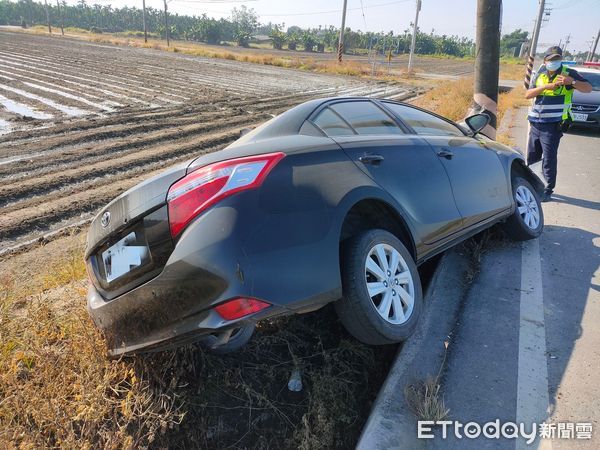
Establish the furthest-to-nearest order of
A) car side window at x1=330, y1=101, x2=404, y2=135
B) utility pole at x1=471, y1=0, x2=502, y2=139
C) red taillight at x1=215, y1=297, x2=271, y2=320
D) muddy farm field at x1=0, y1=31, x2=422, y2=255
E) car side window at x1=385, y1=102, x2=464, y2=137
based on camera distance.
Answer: utility pole at x1=471, y1=0, x2=502, y2=139, muddy farm field at x1=0, y1=31, x2=422, y2=255, car side window at x1=385, y1=102, x2=464, y2=137, car side window at x1=330, y1=101, x2=404, y2=135, red taillight at x1=215, y1=297, x2=271, y2=320

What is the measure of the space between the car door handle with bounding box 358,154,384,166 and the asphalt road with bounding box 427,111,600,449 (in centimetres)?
127

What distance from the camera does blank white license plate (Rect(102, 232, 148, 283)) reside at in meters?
2.26

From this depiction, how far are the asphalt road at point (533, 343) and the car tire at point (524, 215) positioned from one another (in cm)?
13

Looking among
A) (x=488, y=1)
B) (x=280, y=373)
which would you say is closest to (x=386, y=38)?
(x=488, y=1)

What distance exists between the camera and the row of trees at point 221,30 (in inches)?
3366

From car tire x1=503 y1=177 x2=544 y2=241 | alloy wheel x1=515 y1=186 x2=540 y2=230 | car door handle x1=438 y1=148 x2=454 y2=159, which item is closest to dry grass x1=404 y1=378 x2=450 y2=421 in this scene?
car door handle x1=438 y1=148 x2=454 y2=159

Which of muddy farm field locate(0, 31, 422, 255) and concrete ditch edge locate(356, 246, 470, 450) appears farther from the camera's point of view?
muddy farm field locate(0, 31, 422, 255)

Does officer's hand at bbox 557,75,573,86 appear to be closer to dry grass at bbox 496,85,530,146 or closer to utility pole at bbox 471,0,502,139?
utility pole at bbox 471,0,502,139

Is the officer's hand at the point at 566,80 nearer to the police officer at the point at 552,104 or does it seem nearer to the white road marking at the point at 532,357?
the police officer at the point at 552,104

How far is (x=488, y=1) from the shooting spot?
6.60m

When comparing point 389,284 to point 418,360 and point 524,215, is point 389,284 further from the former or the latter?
point 524,215

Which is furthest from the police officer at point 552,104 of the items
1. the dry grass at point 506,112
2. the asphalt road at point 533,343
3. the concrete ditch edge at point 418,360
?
the dry grass at point 506,112

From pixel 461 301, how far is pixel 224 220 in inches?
87.3

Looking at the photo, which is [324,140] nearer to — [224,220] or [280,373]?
[224,220]
